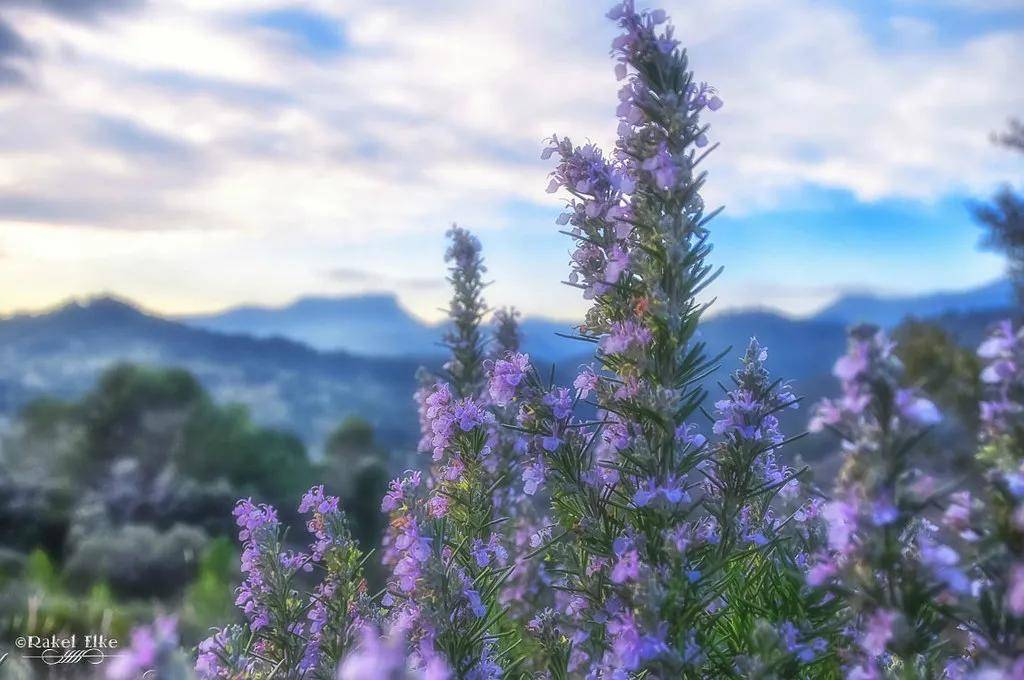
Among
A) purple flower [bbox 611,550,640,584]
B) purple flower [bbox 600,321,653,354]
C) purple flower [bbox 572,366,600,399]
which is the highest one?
purple flower [bbox 600,321,653,354]

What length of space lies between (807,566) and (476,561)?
3.72ft

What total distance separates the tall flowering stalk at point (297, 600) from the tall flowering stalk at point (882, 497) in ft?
5.58

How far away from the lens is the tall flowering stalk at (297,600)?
2.71 metres

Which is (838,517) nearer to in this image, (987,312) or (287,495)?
(287,495)

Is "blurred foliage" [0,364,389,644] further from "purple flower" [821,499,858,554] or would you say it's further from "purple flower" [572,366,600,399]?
"purple flower" [821,499,858,554]

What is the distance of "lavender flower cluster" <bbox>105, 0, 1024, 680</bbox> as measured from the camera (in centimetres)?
161

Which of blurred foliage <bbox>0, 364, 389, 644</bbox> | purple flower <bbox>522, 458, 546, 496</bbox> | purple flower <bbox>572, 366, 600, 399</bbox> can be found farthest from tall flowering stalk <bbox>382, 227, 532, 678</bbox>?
blurred foliage <bbox>0, 364, 389, 644</bbox>

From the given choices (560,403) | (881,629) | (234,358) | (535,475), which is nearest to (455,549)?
(535,475)

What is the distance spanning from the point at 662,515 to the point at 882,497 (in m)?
0.82

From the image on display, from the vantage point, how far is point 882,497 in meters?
1.58

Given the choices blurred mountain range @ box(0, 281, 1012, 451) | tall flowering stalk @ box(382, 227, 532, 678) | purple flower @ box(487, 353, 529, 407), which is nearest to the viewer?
tall flowering stalk @ box(382, 227, 532, 678)

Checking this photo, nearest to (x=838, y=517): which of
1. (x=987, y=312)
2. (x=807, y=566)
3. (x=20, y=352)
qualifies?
(x=807, y=566)

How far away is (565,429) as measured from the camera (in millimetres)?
2652

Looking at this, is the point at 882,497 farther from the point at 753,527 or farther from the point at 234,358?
the point at 234,358
